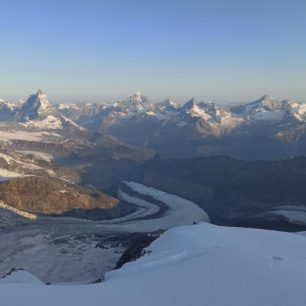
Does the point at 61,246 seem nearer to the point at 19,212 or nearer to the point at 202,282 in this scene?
the point at 19,212

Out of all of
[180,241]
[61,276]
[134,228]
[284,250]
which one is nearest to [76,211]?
[134,228]

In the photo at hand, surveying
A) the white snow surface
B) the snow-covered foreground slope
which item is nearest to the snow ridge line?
the white snow surface

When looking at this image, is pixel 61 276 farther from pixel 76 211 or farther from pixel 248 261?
pixel 76 211

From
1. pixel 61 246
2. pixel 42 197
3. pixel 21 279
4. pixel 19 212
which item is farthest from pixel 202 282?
pixel 42 197

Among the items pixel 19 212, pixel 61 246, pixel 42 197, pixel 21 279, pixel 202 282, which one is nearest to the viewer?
pixel 202 282

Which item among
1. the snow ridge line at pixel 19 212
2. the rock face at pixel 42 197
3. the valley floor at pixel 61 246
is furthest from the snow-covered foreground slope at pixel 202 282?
the rock face at pixel 42 197

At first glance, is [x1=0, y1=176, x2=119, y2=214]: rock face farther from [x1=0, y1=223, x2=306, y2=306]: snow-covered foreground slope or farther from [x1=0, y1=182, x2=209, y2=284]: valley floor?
[x1=0, y1=223, x2=306, y2=306]: snow-covered foreground slope
